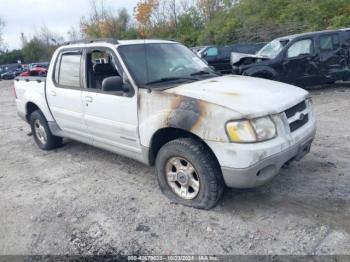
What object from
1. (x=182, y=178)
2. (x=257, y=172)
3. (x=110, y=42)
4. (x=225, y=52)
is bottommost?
(x=182, y=178)

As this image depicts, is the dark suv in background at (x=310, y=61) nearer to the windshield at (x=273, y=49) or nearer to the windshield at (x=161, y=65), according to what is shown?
the windshield at (x=273, y=49)

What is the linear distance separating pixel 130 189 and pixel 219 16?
2495 centimetres

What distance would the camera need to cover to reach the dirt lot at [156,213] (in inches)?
117

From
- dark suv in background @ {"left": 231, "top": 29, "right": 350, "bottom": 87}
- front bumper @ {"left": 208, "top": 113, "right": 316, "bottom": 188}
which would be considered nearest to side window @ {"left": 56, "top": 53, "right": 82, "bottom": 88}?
front bumper @ {"left": 208, "top": 113, "right": 316, "bottom": 188}

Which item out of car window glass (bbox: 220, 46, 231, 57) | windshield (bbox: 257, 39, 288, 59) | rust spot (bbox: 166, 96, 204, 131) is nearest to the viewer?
rust spot (bbox: 166, 96, 204, 131)

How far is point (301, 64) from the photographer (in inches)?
369

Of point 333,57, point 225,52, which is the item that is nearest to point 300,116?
point 333,57

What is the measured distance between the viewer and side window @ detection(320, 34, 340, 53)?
9.41m

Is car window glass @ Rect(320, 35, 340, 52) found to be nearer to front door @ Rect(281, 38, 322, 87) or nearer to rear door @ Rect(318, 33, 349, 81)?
rear door @ Rect(318, 33, 349, 81)

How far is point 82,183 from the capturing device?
14.7 ft

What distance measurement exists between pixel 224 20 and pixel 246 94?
24.0 metres

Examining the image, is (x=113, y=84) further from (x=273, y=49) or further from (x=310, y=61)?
(x=273, y=49)

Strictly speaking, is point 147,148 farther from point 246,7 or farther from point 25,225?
point 246,7

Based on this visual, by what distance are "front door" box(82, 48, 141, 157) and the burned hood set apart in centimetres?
66
